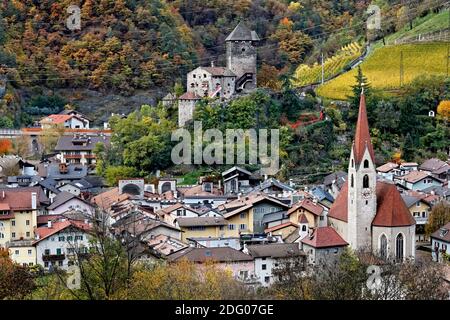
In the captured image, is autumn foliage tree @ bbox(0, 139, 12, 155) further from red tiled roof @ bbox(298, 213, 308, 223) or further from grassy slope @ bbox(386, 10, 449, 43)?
grassy slope @ bbox(386, 10, 449, 43)

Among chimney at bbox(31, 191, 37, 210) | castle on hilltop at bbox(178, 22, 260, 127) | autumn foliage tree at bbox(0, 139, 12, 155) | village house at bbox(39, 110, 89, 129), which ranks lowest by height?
chimney at bbox(31, 191, 37, 210)

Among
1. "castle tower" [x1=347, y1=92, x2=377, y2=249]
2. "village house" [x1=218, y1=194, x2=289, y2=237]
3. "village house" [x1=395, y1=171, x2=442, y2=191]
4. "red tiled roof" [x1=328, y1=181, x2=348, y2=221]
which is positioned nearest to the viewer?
"castle tower" [x1=347, y1=92, x2=377, y2=249]

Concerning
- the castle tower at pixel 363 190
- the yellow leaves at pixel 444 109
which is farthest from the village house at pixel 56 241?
the yellow leaves at pixel 444 109

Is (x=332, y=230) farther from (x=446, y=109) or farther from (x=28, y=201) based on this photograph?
(x=446, y=109)

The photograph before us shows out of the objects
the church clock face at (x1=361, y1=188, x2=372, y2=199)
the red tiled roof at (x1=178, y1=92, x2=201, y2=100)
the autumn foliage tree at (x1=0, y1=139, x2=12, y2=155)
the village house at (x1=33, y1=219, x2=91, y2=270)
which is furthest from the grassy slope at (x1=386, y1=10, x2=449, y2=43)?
the village house at (x1=33, y1=219, x2=91, y2=270)

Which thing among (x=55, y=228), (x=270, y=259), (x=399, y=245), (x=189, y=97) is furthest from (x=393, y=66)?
(x=55, y=228)

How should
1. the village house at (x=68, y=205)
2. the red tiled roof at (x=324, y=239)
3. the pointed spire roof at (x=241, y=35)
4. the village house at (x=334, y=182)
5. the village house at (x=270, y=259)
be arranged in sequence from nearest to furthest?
1. the village house at (x=270, y=259)
2. the red tiled roof at (x=324, y=239)
3. the village house at (x=68, y=205)
4. the village house at (x=334, y=182)
5. the pointed spire roof at (x=241, y=35)

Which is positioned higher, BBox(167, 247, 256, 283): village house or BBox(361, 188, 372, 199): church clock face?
BBox(361, 188, 372, 199): church clock face

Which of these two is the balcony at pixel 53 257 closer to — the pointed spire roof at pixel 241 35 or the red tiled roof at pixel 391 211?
the red tiled roof at pixel 391 211
